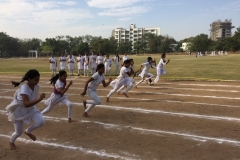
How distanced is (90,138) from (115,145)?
735 mm

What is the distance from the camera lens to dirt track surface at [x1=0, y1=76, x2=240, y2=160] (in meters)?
5.10

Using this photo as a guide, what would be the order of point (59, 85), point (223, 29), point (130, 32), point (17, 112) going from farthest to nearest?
point (130, 32), point (223, 29), point (59, 85), point (17, 112)

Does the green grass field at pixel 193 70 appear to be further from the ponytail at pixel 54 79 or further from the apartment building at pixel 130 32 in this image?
the apartment building at pixel 130 32

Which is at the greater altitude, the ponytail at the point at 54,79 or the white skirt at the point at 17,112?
the ponytail at the point at 54,79

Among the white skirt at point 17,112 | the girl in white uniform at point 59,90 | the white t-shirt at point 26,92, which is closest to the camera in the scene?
the white t-shirt at point 26,92

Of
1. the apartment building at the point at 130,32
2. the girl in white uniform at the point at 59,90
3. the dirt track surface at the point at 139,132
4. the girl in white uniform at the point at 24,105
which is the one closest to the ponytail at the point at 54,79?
the girl in white uniform at the point at 59,90

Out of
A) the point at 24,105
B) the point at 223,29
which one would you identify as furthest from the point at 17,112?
the point at 223,29

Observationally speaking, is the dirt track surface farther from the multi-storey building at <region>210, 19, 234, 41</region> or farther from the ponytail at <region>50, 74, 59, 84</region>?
the multi-storey building at <region>210, 19, 234, 41</region>

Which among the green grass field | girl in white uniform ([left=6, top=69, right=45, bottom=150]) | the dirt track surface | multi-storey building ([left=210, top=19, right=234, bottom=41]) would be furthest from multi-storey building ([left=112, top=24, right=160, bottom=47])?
girl in white uniform ([left=6, top=69, right=45, bottom=150])

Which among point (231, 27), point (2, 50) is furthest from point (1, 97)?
point (231, 27)

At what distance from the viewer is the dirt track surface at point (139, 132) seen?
510 cm

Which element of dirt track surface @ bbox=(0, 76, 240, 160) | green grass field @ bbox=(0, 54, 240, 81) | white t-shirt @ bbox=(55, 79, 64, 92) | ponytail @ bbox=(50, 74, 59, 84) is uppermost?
ponytail @ bbox=(50, 74, 59, 84)

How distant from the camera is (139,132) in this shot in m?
6.33

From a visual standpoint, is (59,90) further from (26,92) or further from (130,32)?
(130,32)
